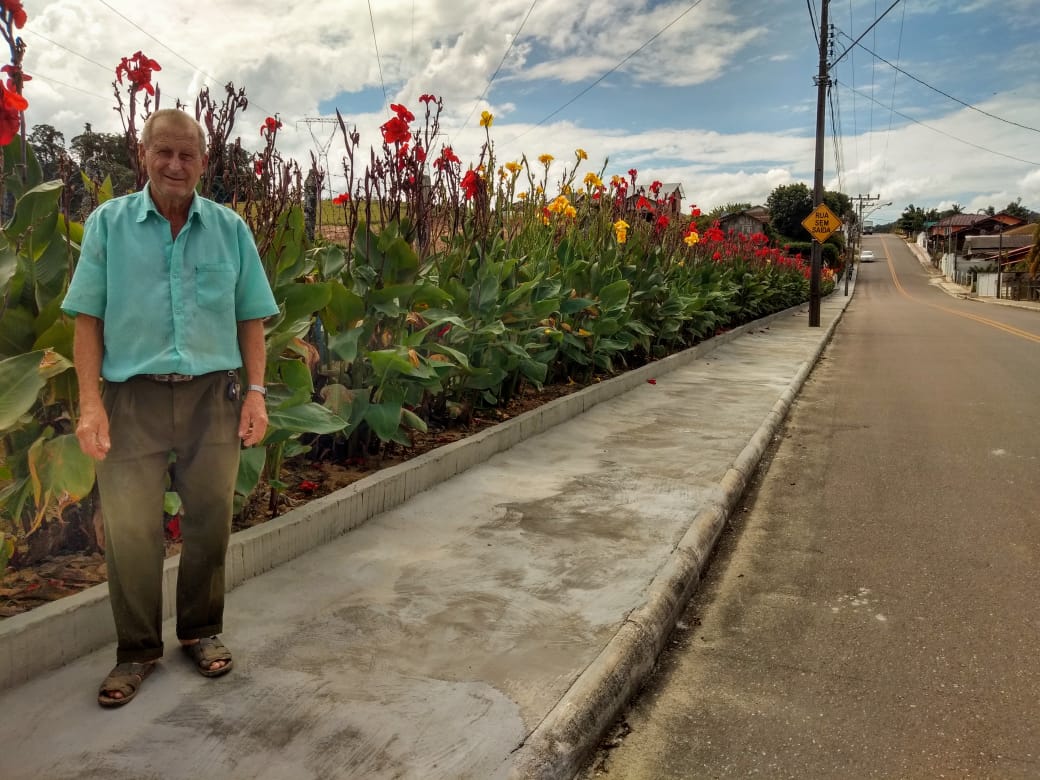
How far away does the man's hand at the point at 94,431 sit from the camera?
2.41 metres

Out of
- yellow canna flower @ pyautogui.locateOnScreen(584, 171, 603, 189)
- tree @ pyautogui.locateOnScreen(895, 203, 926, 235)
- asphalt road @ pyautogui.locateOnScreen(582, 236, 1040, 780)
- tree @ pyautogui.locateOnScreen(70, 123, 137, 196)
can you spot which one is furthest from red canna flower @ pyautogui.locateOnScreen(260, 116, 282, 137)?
tree @ pyautogui.locateOnScreen(895, 203, 926, 235)

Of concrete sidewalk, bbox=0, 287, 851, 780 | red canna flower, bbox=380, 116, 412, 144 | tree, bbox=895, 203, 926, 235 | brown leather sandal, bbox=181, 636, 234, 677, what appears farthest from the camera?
tree, bbox=895, 203, 926, 235

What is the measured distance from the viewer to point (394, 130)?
4.62 m

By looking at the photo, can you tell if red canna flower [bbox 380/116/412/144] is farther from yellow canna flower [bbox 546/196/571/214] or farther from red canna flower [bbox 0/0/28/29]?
yellow canna flower [bbox 546/196/571/214]

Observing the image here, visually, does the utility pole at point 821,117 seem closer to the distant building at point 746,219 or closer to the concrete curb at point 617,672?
the concrete curb at point 617,672

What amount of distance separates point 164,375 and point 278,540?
4.24ft

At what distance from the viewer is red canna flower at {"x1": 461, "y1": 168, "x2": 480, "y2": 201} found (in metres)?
5.73

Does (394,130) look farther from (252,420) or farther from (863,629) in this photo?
(863,629)

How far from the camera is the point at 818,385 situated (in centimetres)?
1104

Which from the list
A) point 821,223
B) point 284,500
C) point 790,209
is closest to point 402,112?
point 284,500

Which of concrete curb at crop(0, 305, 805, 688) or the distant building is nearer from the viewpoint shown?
concrete curb at crop(0, 305, 805, 688)

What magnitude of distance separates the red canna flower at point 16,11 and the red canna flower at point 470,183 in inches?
130

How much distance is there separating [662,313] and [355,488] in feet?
23.0

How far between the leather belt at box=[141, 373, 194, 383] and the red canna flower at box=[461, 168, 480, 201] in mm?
3519
